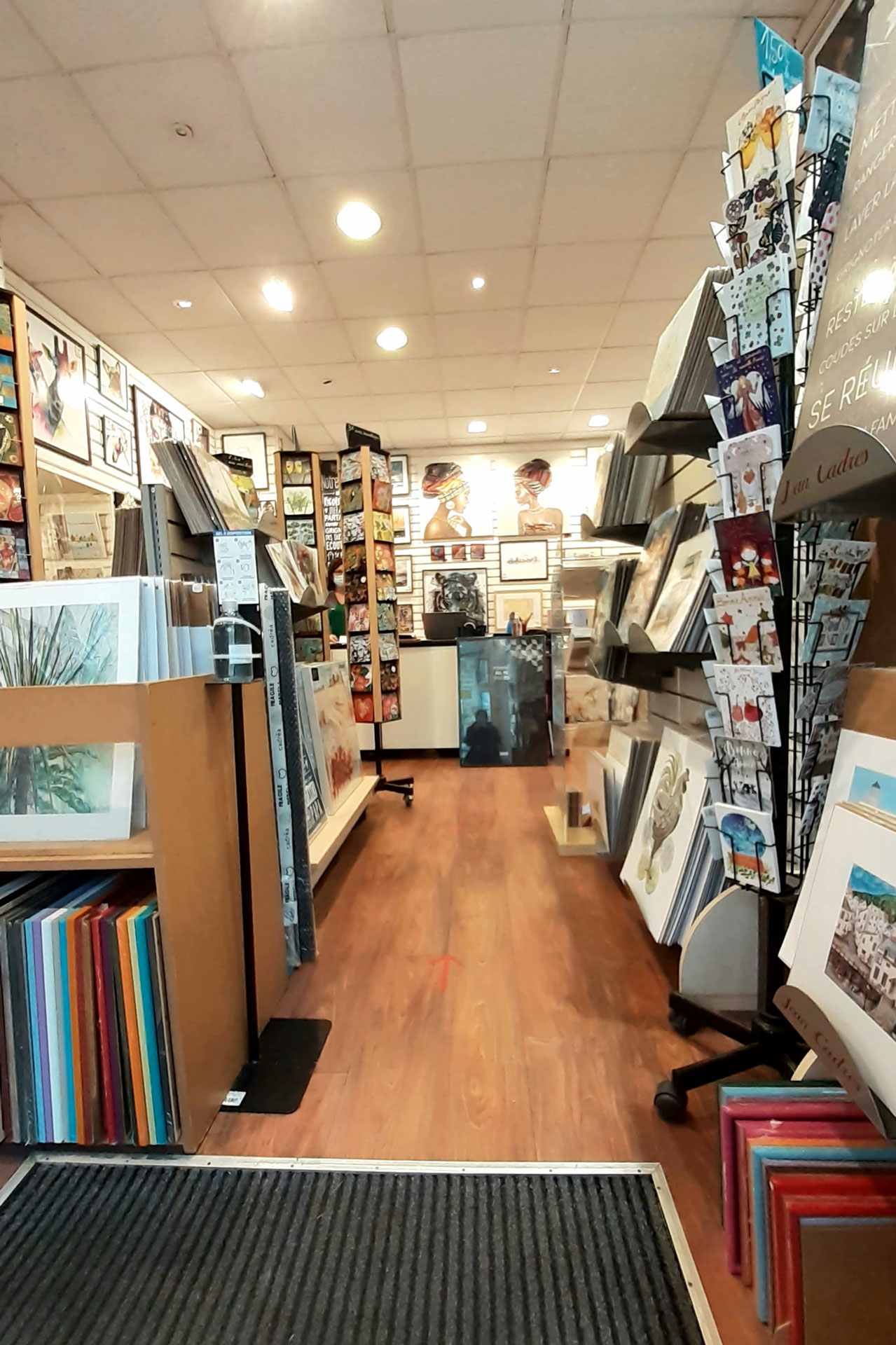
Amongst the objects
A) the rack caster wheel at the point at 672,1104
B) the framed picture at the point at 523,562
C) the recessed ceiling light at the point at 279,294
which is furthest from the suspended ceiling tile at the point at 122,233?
the framed picture at the point at 523,562

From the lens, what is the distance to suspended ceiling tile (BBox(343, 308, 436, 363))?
3.78 m

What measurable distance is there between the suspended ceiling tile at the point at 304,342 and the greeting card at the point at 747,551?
3.56 metres

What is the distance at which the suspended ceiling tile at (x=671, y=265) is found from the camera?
3.17 meters

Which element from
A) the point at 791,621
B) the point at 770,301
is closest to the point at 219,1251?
the point at 791,621

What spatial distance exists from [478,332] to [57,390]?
267cm

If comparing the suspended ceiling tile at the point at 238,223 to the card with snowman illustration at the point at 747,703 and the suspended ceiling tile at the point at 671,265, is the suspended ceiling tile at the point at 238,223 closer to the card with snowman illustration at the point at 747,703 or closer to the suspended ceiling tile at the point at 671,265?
the suspended ceiling tile at the point at 671,265

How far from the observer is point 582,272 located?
3.36m

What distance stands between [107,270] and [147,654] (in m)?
3.19

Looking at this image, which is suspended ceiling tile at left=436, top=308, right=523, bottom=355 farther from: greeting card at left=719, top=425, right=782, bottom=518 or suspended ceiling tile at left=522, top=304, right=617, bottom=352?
greeting card at left=719, top=425, right=782, bottom=518

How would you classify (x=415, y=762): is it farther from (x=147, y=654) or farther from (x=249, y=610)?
(x=147, y=654)

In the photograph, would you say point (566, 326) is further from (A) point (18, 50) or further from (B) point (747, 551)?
(B) point (747, 551)

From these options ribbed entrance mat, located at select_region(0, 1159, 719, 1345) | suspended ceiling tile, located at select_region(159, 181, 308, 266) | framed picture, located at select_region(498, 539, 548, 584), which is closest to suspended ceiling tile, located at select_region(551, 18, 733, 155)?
suspended ceiling tile, located at select_region(159, 181, 308, 266)

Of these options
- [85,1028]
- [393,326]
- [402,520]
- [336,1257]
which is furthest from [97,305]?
[336,1257]

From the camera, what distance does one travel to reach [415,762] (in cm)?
476
